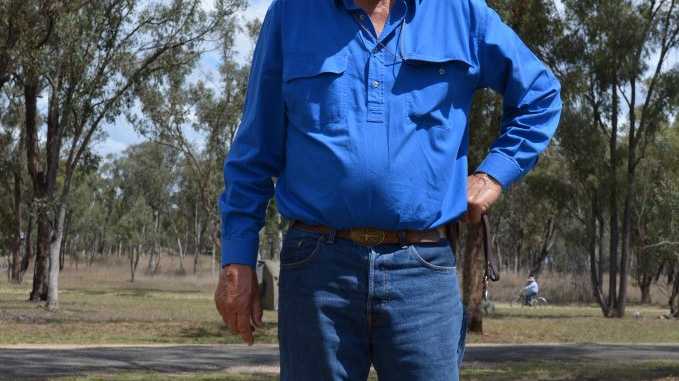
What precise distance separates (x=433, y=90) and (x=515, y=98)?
0.32 metres

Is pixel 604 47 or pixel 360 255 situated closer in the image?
pixel 360 255

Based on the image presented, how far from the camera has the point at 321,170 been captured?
2730 mm

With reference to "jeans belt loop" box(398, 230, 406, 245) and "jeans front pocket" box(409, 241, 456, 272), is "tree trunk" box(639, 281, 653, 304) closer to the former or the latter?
"jeans front pocket" box(409, 241, 456, 272)

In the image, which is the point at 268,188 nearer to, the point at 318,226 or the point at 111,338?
the point at 318,226

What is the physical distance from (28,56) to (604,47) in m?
18.4

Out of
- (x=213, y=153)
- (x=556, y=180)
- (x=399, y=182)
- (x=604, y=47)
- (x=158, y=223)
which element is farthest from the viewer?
(x=158, y=223)

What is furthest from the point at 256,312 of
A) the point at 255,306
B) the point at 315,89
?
the point at 315,89

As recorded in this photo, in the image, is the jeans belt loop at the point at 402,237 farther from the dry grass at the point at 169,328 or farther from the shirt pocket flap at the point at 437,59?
the dry grass at the point at 169,328

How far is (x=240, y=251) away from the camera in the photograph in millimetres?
2879

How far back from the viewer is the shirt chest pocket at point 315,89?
2740 millimetres

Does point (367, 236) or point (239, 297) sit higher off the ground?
point (367, 236)

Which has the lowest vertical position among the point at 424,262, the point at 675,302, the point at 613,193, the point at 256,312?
the point at 675,302

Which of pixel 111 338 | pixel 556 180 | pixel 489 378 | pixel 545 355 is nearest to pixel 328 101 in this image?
pixel 489 378

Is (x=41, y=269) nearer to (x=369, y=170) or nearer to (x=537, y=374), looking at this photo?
(x=537, y=374)
